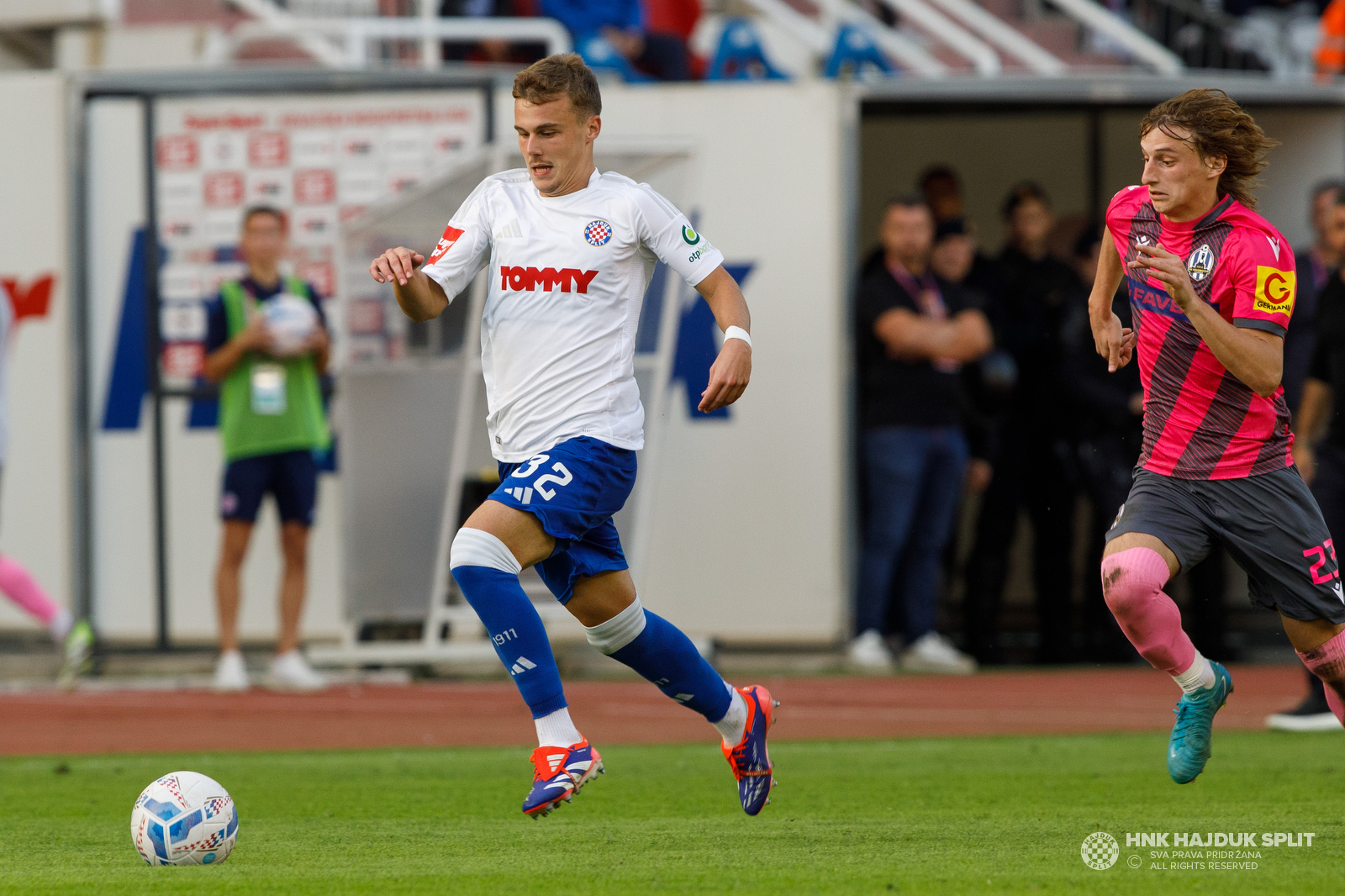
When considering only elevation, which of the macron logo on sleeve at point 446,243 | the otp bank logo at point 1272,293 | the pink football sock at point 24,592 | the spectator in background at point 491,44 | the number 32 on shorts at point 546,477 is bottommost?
the pink football sock at point 24,592

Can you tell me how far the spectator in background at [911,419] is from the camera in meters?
10.0

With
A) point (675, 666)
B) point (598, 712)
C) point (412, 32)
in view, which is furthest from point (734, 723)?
point (412, 32)

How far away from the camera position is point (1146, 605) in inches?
194

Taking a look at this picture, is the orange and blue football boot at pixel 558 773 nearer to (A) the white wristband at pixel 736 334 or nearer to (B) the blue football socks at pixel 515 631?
(B) the blue football socks at pixel 515 631

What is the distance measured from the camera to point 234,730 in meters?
8.25

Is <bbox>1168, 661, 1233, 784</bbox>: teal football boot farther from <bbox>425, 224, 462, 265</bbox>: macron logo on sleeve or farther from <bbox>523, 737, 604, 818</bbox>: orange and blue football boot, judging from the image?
<bbox>425, 224, 462, 265</bbox>: macron logo on sleeve

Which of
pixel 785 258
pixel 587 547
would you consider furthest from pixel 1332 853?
pixel 785 258

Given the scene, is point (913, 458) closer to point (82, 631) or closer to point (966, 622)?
point (966, 622)

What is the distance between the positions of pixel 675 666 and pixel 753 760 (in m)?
0.37

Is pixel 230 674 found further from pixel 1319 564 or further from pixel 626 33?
pixel 1319 564

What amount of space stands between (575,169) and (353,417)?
16.9ft

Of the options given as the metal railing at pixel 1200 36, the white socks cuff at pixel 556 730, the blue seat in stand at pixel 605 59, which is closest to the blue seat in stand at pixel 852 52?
the blue seat in stand at pixel 605 59

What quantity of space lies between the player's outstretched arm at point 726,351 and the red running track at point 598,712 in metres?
3.14

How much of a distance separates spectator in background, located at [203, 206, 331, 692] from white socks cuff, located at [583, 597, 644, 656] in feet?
15.4
